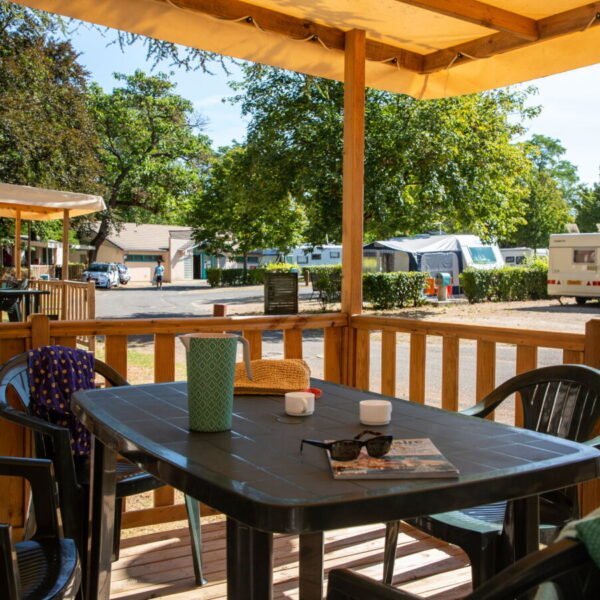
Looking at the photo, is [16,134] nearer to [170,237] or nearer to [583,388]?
[583,388]

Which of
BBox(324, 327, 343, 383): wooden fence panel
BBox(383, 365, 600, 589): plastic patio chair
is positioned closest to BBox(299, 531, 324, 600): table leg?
BBox(383, 365, 600, 589): plastic patio chair

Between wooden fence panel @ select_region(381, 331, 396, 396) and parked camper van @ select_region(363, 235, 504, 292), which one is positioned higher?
parked camper van @ select_region(363, 235, 504, 292)

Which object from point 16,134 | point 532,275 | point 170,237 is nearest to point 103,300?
point 16,134

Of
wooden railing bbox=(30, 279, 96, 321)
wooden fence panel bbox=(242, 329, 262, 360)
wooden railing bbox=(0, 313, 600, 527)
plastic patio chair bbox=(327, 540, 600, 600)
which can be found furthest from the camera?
wooden railing bbox=(30, 279, 96, 321)

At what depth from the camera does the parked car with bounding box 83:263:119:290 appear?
93.9ft

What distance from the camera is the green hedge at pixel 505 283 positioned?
1750 centimetres

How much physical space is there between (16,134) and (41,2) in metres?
13.3

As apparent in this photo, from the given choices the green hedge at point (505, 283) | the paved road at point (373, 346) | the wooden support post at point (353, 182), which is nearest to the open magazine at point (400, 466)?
the wooden support post at point (353, 182)

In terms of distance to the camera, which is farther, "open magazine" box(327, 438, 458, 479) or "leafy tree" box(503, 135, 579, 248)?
"leafy tree" box(503, 135, 579, 248)

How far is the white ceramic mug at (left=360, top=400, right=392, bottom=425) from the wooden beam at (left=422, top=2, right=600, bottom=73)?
7.13 ft

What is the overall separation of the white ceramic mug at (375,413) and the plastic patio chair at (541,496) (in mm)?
319

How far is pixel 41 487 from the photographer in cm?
158

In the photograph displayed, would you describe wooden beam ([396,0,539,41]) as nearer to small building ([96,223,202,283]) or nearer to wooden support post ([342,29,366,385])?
wooden support post ([342,29,366,385])

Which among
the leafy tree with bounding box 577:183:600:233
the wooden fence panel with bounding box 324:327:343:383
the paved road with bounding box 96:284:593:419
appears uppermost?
the leafy tree with bounding box 577:183:600:233
